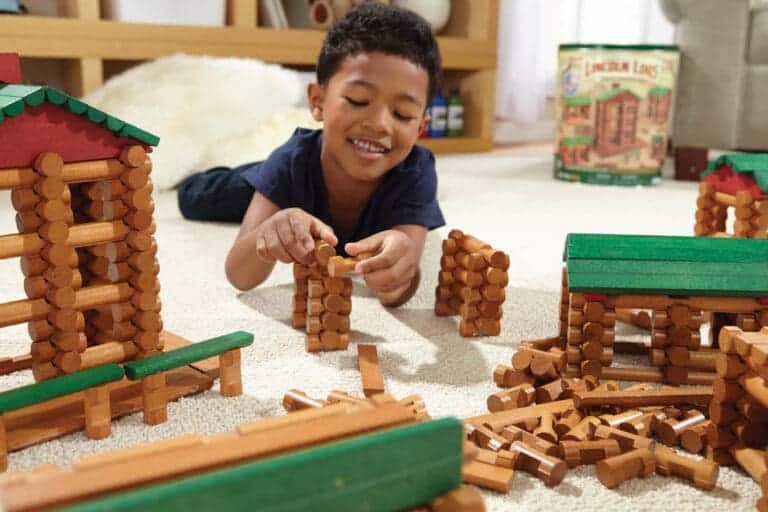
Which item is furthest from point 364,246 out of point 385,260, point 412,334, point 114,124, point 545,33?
point 545,33

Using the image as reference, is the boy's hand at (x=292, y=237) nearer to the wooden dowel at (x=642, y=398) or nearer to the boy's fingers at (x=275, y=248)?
the boy's fingers at (x=275, y=248)

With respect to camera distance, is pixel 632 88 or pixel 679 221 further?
pixel 632 88

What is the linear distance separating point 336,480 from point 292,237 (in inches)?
24.4

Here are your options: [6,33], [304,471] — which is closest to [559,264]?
[304,471]

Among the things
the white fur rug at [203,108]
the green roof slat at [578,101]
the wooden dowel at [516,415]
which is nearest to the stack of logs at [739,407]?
the wooden dowel at [516,415]

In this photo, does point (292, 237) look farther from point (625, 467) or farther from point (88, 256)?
point (625, 467)

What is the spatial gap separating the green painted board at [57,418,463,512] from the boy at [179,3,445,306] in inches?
21.7

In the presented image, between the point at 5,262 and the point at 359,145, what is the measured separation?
71 centimetres

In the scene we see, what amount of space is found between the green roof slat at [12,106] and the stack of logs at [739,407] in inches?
27.2

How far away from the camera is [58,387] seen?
0.77 metres

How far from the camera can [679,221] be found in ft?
6.59

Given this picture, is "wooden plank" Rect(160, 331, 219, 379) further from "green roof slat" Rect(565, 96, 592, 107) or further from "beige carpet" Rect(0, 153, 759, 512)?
"green roof slat" Rect(565, 96, 592, 107)

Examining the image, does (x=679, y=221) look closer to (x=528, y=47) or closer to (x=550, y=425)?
(x=550, y=425)

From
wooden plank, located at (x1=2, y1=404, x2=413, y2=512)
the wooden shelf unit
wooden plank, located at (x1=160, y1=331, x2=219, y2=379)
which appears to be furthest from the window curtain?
wooden plank, located at (x1=2, y1=404, x2=413, y2=512)
